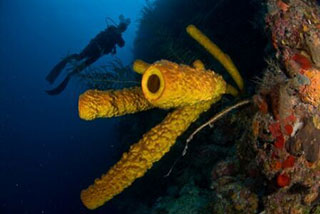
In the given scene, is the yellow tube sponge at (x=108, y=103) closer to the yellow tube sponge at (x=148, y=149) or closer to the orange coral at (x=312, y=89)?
the yellow tube sponge at (x=148, y=149)

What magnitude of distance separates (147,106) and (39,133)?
93.7 ft

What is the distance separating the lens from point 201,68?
1.98 metres

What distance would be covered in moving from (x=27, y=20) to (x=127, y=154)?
85.2 meters

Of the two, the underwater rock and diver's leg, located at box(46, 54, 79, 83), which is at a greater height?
diver's leg, located at box(46, 54, 79, 83)

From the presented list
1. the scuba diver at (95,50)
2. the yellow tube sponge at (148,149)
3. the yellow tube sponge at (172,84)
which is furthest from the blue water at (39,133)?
the yellow tube sponge at (172,84)

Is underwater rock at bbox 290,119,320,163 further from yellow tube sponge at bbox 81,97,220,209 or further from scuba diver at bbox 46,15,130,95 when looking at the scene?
scuba diver at bbox 46,15,130,95

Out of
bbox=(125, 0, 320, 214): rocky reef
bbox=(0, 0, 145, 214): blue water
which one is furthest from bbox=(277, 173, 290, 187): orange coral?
bbox=(0, 0, 145, 214): blue water

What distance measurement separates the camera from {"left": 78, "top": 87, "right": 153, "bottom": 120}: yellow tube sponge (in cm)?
202

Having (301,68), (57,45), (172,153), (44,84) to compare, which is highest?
(57,45)

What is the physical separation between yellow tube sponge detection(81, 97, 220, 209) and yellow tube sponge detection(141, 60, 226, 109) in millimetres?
361

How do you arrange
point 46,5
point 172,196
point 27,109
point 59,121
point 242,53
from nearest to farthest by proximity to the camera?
point 172,196, point 242,53, point 59,121, point 27,109, point 46,5

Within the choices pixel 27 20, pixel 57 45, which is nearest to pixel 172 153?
pixel 57 45

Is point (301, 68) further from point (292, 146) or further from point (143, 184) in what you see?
point (143, 184)

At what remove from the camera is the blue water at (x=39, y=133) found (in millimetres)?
16875
